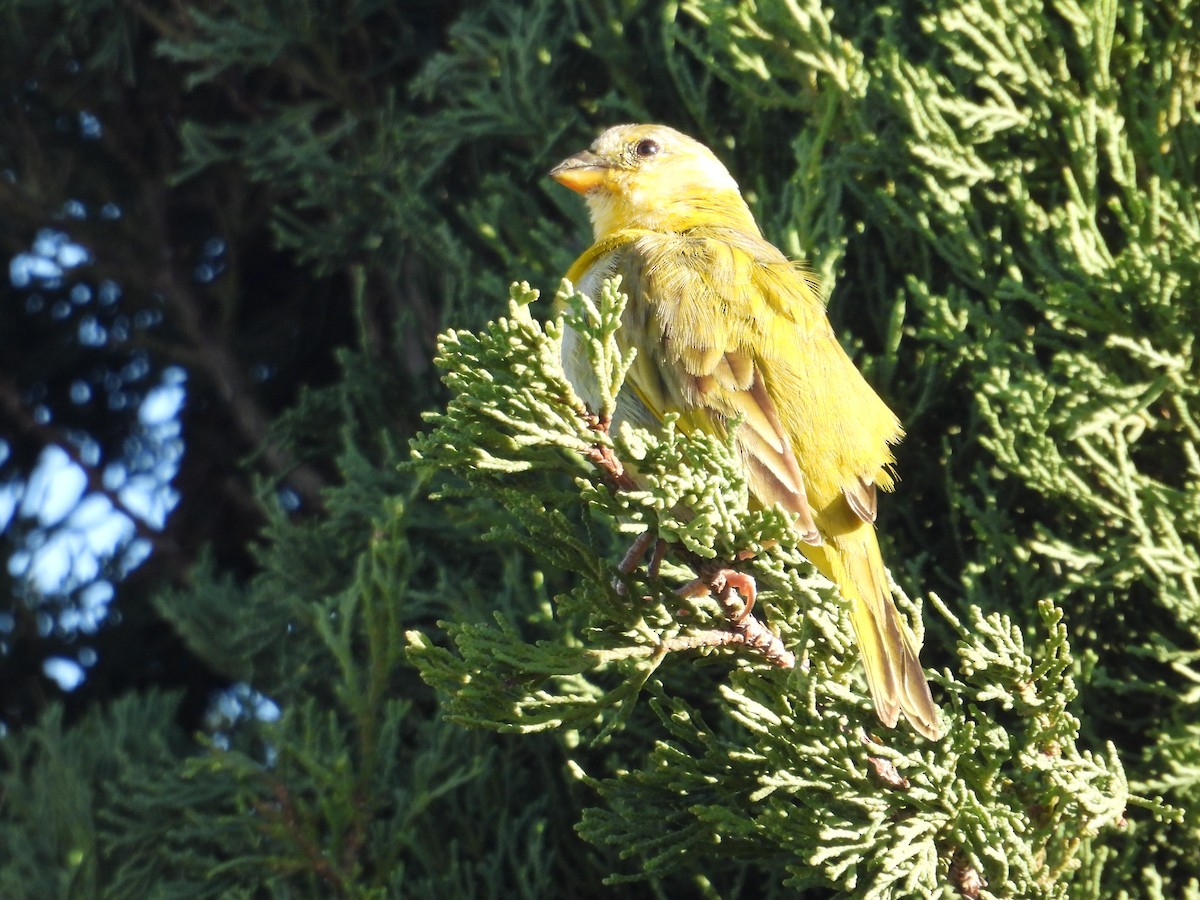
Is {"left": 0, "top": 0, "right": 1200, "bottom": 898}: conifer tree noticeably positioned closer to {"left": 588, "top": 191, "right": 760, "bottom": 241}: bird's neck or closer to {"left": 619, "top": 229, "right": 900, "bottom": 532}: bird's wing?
{"left": 588, "top": 191, "right": 760, "bottom": 241}: bird's neck

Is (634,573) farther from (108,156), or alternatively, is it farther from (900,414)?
(108,156)

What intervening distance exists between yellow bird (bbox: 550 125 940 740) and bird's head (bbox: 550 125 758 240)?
0.47 meters

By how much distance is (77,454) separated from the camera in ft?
18.1

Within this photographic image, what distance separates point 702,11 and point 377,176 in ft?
4.37

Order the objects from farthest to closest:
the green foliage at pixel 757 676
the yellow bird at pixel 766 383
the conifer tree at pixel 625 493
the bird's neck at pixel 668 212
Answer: the bird's neck at pixel 668 212 → the yellow bird at pixel 766 383 → the conifer tree at pixel 625 493 → the green foliage at pixel 757 676

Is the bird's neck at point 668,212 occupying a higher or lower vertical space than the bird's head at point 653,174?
lower

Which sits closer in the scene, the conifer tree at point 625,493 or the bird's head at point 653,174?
the conifer tree at point 625,493

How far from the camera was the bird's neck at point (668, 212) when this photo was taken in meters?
3.81

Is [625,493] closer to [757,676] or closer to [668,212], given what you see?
[757,676]

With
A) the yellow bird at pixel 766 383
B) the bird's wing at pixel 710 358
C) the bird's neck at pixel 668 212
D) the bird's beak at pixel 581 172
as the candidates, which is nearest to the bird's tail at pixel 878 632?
the yellow bird at pixel 766 383

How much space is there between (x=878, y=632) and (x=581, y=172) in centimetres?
177

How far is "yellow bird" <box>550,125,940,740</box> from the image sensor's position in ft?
9.70

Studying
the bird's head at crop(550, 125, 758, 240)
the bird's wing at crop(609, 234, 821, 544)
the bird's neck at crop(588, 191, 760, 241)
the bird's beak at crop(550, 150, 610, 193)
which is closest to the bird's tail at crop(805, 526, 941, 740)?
the bird's wing at crop(609, 234, 821, 544)

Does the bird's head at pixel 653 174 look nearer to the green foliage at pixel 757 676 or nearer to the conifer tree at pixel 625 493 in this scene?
the conifer tree at pixel 625 493
